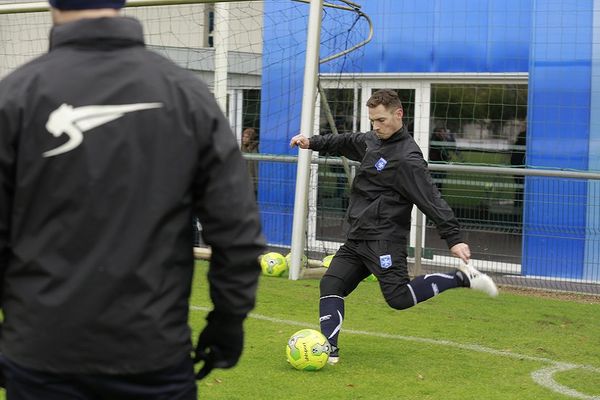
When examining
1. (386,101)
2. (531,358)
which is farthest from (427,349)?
(386,101)

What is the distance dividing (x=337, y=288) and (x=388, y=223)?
2.00 feet

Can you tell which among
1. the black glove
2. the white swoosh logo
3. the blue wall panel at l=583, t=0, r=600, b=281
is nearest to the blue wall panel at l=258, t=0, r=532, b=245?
the blue wall panel at l=583, t=0, r=600, b=281

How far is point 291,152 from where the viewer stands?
574 inches

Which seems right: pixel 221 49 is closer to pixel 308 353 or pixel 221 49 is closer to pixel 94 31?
pixel 308 353

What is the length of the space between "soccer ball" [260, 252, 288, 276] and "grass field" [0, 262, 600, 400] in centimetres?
52

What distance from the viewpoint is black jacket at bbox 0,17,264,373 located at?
8.85 ft

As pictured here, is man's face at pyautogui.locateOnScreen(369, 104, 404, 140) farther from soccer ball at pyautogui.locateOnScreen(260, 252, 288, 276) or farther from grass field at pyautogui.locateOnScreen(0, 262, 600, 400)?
soccer ball at pyautogui.locateOnScreen(260, 252, 288, 276)

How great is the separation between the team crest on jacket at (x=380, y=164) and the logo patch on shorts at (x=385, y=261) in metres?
0.61

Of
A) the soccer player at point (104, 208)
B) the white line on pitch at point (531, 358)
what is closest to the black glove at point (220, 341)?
the soccer player at point (104, 208)

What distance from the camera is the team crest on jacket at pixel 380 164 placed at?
7.14m

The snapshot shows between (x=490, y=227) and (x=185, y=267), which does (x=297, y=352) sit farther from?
(x=490, y=227)

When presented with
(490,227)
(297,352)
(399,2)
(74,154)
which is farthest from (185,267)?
(399,2)

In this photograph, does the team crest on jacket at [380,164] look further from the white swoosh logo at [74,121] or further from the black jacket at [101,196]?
the white swoosh logo at [74,121]

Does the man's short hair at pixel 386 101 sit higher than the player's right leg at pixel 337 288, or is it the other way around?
the man's short hair at pixel 386 101
